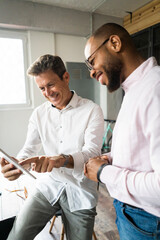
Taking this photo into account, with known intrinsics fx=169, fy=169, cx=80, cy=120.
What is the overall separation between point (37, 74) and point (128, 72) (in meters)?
0.71

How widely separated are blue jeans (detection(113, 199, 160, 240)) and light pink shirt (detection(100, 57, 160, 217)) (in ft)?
0.20

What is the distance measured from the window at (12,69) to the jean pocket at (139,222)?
357cm

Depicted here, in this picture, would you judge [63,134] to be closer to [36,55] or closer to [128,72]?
[128,72]

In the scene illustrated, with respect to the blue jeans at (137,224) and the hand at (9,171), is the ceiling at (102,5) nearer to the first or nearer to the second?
the hand at (9,171)

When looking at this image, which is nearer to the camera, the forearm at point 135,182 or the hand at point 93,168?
the forearm at point 135,182

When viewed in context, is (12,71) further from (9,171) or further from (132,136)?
(132,136)

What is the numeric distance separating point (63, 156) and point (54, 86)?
0.54 m

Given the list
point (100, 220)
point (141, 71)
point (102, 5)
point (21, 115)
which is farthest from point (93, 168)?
point (102, 5)

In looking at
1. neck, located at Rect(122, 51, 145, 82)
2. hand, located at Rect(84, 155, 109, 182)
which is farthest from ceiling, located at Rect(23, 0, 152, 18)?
hand, located at Rect(84, 155, 109, 182)

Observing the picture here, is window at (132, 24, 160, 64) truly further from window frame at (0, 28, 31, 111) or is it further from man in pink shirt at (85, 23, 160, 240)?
man in pink shirt at (85, 23, 160, 240)

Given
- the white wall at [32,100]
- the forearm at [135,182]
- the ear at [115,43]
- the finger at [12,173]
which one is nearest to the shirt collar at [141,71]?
the ear at [115,43]

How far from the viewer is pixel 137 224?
771mm

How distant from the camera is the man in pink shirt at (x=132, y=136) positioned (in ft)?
2.00

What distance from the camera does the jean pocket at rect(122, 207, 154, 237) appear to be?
2.42 ft
